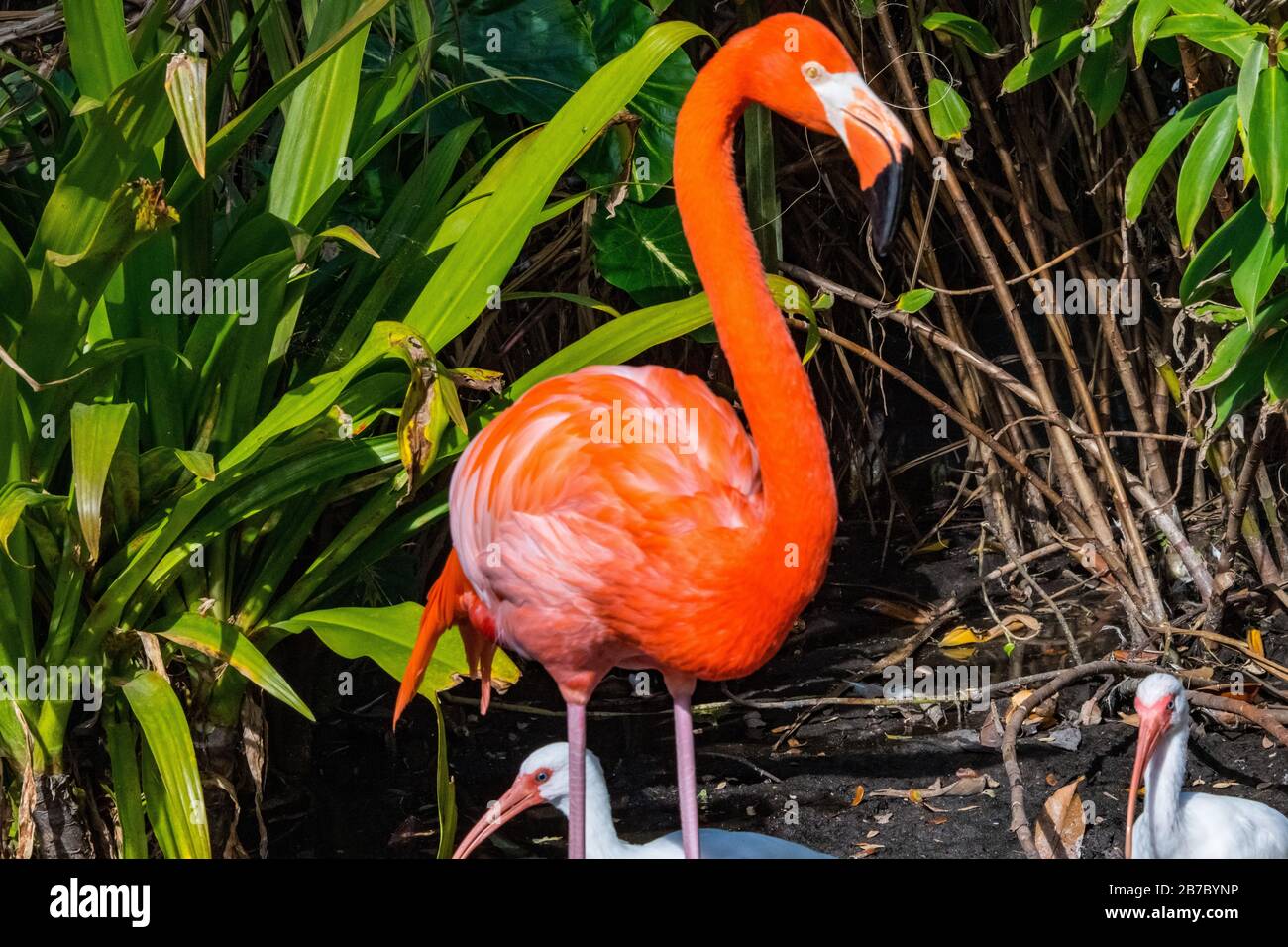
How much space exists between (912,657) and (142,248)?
5.83 feet

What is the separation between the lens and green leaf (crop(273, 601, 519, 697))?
2197mm

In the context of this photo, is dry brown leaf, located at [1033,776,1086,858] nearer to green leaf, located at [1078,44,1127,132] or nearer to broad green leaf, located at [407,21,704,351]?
green leaf, located at [1078,44,1127,132]

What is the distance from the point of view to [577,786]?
2045 millimetres

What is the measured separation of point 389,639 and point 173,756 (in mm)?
359

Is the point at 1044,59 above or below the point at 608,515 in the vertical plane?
above

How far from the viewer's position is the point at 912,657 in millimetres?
3086

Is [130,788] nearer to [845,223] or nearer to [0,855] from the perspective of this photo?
[0,855]

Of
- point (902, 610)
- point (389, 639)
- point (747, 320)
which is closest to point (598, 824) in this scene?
point (389, 639)

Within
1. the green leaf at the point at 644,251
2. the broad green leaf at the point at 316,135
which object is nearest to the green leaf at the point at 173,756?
the broad green leaf at the point at 316,135

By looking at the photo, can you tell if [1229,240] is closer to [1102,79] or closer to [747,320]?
[1102,79]

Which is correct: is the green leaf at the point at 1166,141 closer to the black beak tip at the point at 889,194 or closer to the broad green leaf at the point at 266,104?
the black beak tip at the point at 889,194

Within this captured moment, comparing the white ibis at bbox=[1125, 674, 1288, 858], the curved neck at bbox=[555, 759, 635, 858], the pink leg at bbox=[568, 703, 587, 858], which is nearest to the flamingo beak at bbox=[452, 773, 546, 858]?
the curved neck at bbox=[555, 759, 635, 858]

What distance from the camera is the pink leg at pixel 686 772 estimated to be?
199cm

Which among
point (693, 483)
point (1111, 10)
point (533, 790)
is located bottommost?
point (533, 790)
